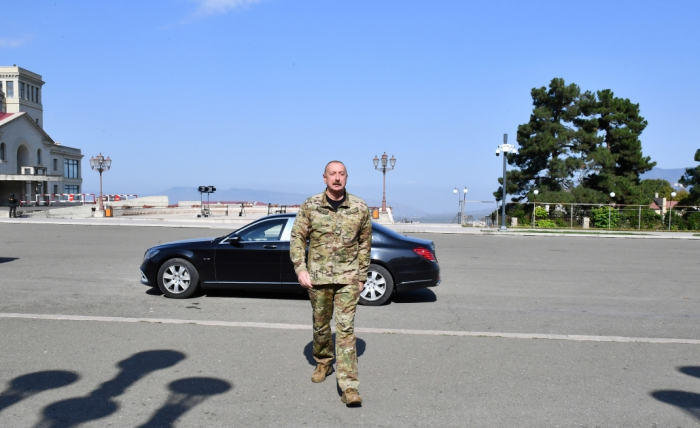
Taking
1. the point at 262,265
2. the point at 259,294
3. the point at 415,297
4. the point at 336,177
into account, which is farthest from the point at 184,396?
the point at 415,297

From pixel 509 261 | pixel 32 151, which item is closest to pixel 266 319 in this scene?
pixel 509 261

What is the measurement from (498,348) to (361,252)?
2.48 m

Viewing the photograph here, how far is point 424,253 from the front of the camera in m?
9.23

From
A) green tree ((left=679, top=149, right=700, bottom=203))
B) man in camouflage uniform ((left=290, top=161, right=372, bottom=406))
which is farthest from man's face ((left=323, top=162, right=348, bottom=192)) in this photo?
green tree ((left=679, top=149, right=700, bottom=203))

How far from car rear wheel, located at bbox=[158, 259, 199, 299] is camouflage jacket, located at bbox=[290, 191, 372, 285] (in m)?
4.88

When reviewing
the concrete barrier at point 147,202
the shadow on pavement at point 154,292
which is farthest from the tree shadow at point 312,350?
the concrete barrier at point 147,202

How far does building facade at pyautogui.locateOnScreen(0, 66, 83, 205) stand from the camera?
200 ft

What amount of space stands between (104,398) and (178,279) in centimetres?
465

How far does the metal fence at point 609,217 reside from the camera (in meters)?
36.6

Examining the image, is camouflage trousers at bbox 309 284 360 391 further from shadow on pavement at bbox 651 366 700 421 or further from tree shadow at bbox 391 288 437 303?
tree shadow at bbox 391 288 437 303

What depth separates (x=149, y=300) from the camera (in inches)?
361

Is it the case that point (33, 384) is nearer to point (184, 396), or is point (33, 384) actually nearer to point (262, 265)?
point (184, 396)

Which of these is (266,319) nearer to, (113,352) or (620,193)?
(113,352)

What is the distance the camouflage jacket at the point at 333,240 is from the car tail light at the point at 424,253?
4.43 m
